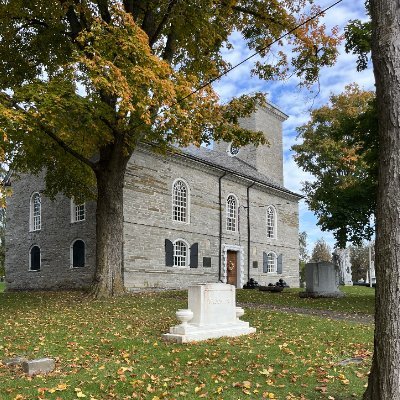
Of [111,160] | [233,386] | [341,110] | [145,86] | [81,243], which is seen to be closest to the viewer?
[233,386]

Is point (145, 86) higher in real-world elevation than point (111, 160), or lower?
higher

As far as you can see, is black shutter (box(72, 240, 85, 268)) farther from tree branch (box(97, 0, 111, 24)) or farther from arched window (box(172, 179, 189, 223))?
tree branch (box(97, 0, 111, 24))

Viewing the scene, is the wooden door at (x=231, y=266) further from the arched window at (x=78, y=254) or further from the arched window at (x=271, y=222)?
the arched window at (x=78, y=254)

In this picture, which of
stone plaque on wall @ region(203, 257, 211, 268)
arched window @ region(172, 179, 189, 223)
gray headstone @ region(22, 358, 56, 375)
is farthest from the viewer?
stone plaque on wall @ region(203, 257, 211, 268)

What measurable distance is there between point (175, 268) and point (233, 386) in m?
19.1

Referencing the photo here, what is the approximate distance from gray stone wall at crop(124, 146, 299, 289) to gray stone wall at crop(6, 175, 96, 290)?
7.28ft

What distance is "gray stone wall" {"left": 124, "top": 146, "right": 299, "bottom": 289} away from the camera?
23828 millimetres

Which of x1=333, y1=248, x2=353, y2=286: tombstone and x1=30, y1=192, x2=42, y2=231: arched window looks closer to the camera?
x1=30, y1=192, x2=42, y2=231: arched window

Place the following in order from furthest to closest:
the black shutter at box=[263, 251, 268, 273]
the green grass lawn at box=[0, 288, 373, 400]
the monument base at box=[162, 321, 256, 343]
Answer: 1. the black shutter at box=[263, 251, 268, 273]
2. the monument base at box=[162, 321, 256, 343]
3. the green grass lawn at box=[0, 288, 373, 400]

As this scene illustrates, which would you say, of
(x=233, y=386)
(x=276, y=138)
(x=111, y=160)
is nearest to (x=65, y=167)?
(x=111, y=160)

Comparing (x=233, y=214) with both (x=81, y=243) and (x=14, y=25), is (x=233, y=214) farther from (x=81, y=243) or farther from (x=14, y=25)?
(x=14, y=25)

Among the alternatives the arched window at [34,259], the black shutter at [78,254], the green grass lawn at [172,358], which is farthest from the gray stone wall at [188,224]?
the green grass lawn at [172,358]

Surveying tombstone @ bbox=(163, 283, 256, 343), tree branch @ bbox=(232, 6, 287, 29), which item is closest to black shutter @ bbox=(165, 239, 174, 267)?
tree branch @ bbox=(232, 6, 287, 29)

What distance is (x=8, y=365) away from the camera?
7754mm
